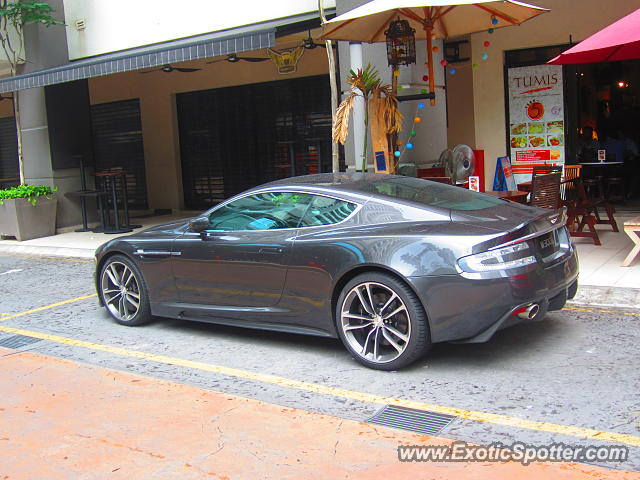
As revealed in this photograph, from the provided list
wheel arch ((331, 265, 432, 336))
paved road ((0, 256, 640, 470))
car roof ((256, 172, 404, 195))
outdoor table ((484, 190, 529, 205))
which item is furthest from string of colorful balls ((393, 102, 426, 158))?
wheel arch ((331, 265, 432, 336))

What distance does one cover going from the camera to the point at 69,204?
15312mm

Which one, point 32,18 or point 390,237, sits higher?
point 32,18

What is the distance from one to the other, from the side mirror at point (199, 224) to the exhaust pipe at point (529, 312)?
283cm

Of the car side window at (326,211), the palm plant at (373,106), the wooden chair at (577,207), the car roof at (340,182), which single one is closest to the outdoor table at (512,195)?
the wooden chair at (577,207)

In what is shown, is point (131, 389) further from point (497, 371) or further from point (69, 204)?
point (69, 204)

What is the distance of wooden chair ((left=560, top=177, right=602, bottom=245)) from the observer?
9.38 meters

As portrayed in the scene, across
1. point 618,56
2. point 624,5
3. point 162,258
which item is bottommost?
point 162,258

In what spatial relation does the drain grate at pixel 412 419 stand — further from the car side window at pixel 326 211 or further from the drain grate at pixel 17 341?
the drain grate at pixel 17 341

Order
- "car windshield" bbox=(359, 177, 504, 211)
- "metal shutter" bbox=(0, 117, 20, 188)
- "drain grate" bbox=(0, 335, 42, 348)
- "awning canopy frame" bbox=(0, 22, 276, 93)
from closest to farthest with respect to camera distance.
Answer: "car windshield" bbox=(359, 177, 504, 211) < "drain grate" bbox=(0, 335, 42, 348) < "awning canopy frame" bbox=(0, 22, 276, 93) < "metal shutter" bbox=(0, 117, 20, 188)

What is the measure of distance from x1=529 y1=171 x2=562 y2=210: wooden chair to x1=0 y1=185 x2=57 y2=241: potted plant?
10255 millimetres

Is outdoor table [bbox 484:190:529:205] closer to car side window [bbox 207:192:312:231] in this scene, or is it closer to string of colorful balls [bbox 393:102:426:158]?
string of colorful balls [bbox 393:102:426:158]

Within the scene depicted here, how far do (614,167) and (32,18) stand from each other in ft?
38.7

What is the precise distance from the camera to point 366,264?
5168mm

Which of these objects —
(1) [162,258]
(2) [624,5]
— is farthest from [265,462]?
(2) [624,5]
